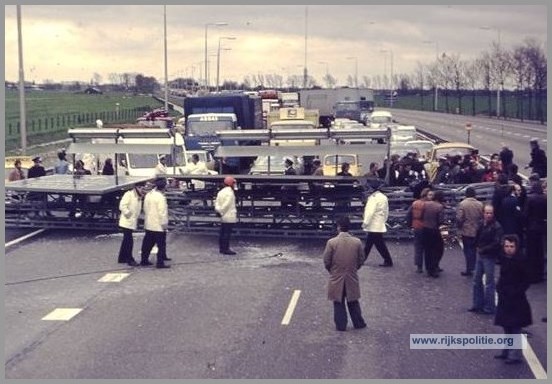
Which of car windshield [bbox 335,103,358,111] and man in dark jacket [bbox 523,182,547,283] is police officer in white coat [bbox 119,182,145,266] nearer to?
man in dark jacket [bbox 523,182,547,283]

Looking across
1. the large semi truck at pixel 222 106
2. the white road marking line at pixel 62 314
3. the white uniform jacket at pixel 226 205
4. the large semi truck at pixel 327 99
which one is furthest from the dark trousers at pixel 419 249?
the large semi truck at pixel 327 99

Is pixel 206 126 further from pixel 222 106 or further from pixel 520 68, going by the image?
pixel 520 68

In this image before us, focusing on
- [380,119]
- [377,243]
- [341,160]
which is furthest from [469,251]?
[380,119]

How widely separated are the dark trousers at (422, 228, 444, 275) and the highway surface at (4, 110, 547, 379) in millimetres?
253

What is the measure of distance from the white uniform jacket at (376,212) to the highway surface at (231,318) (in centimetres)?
84

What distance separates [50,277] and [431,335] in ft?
24.8

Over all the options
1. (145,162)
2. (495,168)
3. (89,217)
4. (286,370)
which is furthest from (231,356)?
(145,162)

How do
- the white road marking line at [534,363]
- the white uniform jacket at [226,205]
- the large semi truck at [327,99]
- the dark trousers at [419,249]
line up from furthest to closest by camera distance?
the large semi truck at [327,99] → the white uniform jacket at [226,205] → the dark trousers at [419,249] → the white road marking line at [534,363]

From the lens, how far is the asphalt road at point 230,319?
10.5 meters

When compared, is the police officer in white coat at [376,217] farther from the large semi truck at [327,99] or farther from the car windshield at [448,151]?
the large semi truck at [327,99]

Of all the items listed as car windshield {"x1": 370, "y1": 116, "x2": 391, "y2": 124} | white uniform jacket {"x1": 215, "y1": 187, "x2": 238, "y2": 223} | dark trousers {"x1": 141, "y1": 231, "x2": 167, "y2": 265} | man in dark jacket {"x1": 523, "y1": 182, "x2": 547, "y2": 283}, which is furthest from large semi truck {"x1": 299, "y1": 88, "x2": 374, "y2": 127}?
man in dark jacket {"x1": 523, "y1": 182, "x2": 547, "y2": 283}

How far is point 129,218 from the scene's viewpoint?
54.7 feet

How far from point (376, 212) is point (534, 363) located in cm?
602

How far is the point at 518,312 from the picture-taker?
10.5 m
